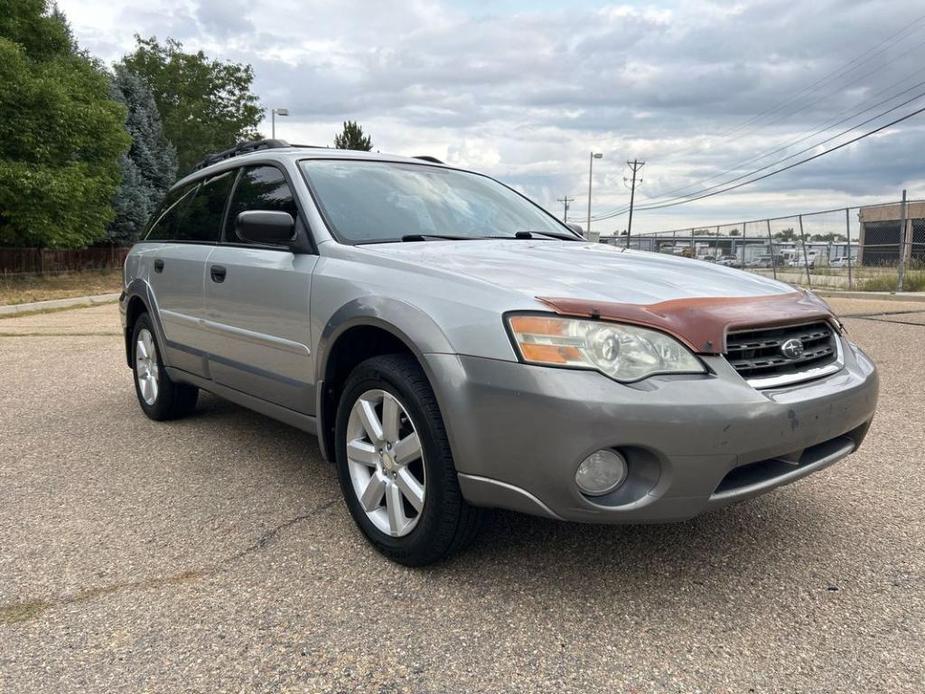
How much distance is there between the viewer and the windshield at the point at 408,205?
3348 millimetres

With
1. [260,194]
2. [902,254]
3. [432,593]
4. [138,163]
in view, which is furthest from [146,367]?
[138,163]

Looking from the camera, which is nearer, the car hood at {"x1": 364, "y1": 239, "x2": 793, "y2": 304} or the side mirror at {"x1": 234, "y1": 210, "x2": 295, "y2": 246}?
the car hood at {"x1": 364, "y1": 239, "x2": 793, "y2": 304}

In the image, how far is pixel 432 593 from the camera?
251 cm

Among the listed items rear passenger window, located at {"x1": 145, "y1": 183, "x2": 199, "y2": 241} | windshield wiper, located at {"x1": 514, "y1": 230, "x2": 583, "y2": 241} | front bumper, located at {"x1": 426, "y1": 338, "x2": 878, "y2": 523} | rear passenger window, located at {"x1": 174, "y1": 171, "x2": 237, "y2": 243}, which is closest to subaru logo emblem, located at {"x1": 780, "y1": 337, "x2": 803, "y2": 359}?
front bumper, located at {"x1": 426, "y1": 338, "x2": 878, "y2": 523}

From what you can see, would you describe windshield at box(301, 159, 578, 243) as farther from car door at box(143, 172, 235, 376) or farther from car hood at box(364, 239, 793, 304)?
car door at box(143, 172, 235, 376)

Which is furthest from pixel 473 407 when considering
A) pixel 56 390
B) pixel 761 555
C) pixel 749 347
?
pixel 56 390

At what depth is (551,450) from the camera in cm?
218

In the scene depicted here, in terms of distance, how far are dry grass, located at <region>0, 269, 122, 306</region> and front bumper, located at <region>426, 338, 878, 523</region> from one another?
1558 cm

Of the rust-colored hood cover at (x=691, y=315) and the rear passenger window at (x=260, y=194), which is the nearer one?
the rust-colored hood cover at (x=691, y=315)

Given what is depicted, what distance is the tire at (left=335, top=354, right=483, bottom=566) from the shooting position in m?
2.44

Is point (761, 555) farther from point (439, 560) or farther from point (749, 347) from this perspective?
point (439, 560)

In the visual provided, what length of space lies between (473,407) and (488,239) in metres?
1.38

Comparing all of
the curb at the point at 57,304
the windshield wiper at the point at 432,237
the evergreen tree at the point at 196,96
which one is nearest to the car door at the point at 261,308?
the windshield wiper at the point at 432,237

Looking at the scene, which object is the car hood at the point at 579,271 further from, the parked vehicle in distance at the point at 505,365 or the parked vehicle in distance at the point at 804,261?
the parked vehicle in distance at the point at 804,261
